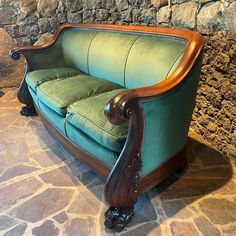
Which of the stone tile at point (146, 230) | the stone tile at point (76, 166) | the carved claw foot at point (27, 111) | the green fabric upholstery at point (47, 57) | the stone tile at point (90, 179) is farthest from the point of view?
the carved claw foot at point (27, 111)

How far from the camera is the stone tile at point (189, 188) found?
1.55 m

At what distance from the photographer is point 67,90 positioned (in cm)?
182

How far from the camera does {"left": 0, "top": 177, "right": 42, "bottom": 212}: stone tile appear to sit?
153 cm

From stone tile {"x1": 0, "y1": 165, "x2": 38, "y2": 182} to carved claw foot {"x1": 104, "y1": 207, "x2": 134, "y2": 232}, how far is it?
0.75m

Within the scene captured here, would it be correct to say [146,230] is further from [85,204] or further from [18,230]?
[18,230]

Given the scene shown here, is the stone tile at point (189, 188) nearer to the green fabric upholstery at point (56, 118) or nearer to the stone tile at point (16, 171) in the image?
the green fabric upholstery at point (56, 118)

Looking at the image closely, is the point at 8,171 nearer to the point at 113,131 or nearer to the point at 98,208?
the point at 98,208

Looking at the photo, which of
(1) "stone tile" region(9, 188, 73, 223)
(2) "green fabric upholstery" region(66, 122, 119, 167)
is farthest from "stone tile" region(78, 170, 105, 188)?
(2) "green fabric upholstery" region(66, 122, 119, 167)

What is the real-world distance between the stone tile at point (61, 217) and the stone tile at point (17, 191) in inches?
11.0

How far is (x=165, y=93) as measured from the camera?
48.7 inches

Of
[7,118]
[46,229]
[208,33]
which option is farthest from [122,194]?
[7,118]

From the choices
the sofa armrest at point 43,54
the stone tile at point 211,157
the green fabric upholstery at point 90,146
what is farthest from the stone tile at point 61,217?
the sofa armrest at point 43,54

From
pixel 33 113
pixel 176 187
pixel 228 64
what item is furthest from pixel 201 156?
pixel 33 113

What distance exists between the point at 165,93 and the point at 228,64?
2.58ft
